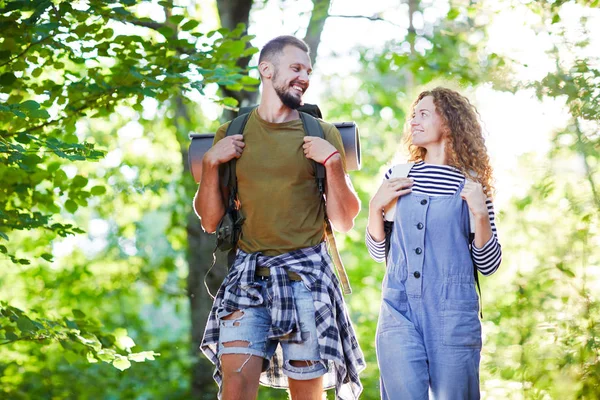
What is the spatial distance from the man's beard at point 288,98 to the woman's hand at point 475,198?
0.95 metres

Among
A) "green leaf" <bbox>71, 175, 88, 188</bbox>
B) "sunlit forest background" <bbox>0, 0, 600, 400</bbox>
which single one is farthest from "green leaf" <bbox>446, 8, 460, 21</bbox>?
"green leaf" <bbox>71, 175, 88, 188</bbox>

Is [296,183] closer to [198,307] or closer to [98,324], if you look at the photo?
[98,324]

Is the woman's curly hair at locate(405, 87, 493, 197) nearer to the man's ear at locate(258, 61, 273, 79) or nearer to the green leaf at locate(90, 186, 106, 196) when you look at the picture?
Answer: the man's ear at locate(258, 61, 273, 79)

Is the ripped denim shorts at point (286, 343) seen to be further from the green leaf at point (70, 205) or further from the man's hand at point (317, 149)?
the green leaf at point (70, 205)

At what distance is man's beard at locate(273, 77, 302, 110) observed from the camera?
4.00m

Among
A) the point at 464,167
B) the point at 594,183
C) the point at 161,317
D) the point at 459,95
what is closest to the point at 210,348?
the point at 464,167

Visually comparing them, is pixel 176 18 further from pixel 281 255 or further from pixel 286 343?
pixel 286 343

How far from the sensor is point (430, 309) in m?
3.52

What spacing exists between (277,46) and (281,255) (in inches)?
42.7

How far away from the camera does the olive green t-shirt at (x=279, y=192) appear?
12.7 ft

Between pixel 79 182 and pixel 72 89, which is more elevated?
pixel 72 89

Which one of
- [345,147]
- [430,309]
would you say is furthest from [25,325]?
[430,309]

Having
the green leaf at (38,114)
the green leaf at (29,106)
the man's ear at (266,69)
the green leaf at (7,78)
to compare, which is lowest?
the green leaf at (38,114)

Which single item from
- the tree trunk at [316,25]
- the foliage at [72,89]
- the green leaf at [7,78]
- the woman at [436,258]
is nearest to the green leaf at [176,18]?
the foliage at [72,89]
